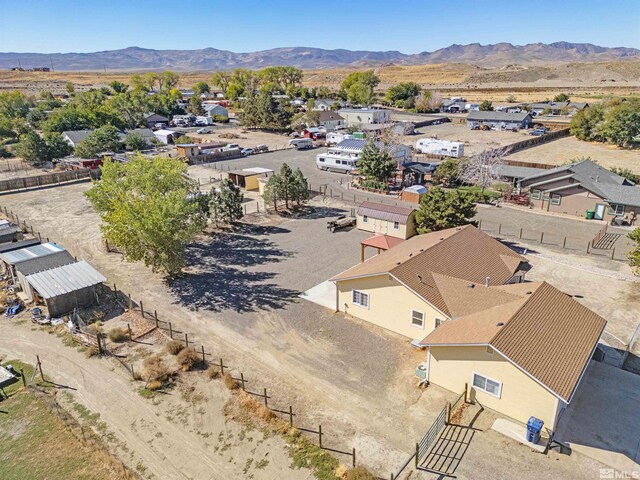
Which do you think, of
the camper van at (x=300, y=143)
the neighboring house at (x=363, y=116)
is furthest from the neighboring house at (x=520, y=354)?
the neighboring house at (x=363, y=116)

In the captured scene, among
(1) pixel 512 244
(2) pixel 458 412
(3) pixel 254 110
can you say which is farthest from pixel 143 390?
(3) pixel 254 110

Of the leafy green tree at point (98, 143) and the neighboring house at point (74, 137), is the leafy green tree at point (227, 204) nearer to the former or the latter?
the leafy green tree at point (98, 143)

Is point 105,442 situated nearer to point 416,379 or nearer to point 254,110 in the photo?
point 416,379

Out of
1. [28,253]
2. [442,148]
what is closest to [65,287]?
[28,253]

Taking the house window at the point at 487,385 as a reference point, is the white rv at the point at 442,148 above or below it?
above

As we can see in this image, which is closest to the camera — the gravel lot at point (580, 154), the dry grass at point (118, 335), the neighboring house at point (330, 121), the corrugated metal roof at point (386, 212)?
the dry grass at point (118, 335)
